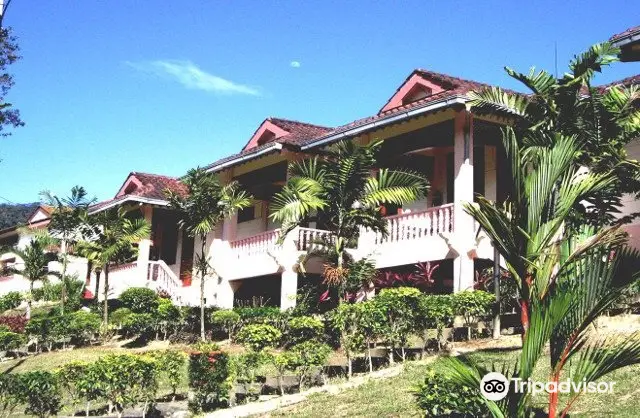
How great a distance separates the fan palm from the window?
51.3 ft

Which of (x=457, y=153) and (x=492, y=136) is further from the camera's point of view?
(x=492, y=136)

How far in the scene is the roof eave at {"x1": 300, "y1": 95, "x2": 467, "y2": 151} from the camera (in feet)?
51.2

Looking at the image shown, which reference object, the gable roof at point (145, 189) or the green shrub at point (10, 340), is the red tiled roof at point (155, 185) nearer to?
the gable roof at point (145, 189)

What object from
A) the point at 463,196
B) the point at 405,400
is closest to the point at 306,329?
the point at 405,400

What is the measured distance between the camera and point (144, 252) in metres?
25.2

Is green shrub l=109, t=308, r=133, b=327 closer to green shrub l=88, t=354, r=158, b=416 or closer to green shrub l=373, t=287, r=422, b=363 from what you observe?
green shrub l=88, t=354, r=158, b=416

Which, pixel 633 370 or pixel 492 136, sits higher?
pixel 492 136

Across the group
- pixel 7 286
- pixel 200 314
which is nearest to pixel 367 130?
pixel 200 314

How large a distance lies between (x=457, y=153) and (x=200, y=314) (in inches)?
347

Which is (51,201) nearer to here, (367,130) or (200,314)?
(200,314)

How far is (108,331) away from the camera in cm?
2120

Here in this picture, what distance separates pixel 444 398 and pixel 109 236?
16.8 meters

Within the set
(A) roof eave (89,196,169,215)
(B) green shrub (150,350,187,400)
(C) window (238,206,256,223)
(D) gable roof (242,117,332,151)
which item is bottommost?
(B) green shrub (150,350,187,400)

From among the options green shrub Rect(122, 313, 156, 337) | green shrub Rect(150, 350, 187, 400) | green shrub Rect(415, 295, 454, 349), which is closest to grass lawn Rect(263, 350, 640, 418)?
green shrub Rect(415, 295, 454, 349)
